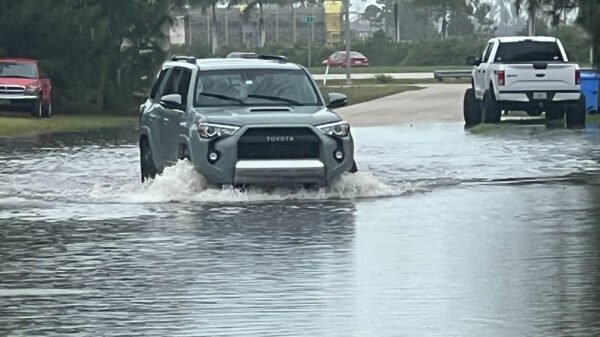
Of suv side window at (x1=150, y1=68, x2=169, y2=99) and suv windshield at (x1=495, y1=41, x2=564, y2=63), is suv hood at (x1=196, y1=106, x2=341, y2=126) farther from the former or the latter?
suv windshield at (x1=495, y1=41, x2=564, y2=63)

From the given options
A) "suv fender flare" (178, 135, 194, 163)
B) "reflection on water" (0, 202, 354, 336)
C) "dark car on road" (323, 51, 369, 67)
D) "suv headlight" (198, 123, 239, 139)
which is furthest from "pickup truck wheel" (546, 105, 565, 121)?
"dark car on road" (323, 51, 369, 67)

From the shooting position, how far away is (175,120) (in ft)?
63.8

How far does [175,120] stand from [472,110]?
55.4 ft

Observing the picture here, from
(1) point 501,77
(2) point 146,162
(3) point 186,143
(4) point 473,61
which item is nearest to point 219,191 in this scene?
(3) point 186,143

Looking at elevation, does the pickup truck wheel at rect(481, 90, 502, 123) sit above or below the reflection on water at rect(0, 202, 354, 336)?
below

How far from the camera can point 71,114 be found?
45500mm

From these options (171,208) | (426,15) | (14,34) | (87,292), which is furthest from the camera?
(426,15)

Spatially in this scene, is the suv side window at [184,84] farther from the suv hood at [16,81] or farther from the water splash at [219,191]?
the suv hood at [16,81]

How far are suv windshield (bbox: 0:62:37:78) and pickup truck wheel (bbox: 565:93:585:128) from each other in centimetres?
1554

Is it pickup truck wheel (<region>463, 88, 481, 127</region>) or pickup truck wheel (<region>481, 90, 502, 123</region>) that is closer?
pickup truck wheel (<region>481, 90, 502, 123</region>)

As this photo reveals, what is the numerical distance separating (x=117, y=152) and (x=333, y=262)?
1609 centimetres

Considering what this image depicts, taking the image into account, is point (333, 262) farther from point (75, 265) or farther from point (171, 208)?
point (171, 208)

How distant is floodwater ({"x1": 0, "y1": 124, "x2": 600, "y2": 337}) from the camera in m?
10.5

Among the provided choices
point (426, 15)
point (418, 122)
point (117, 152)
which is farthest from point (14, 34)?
point (426, 15)
